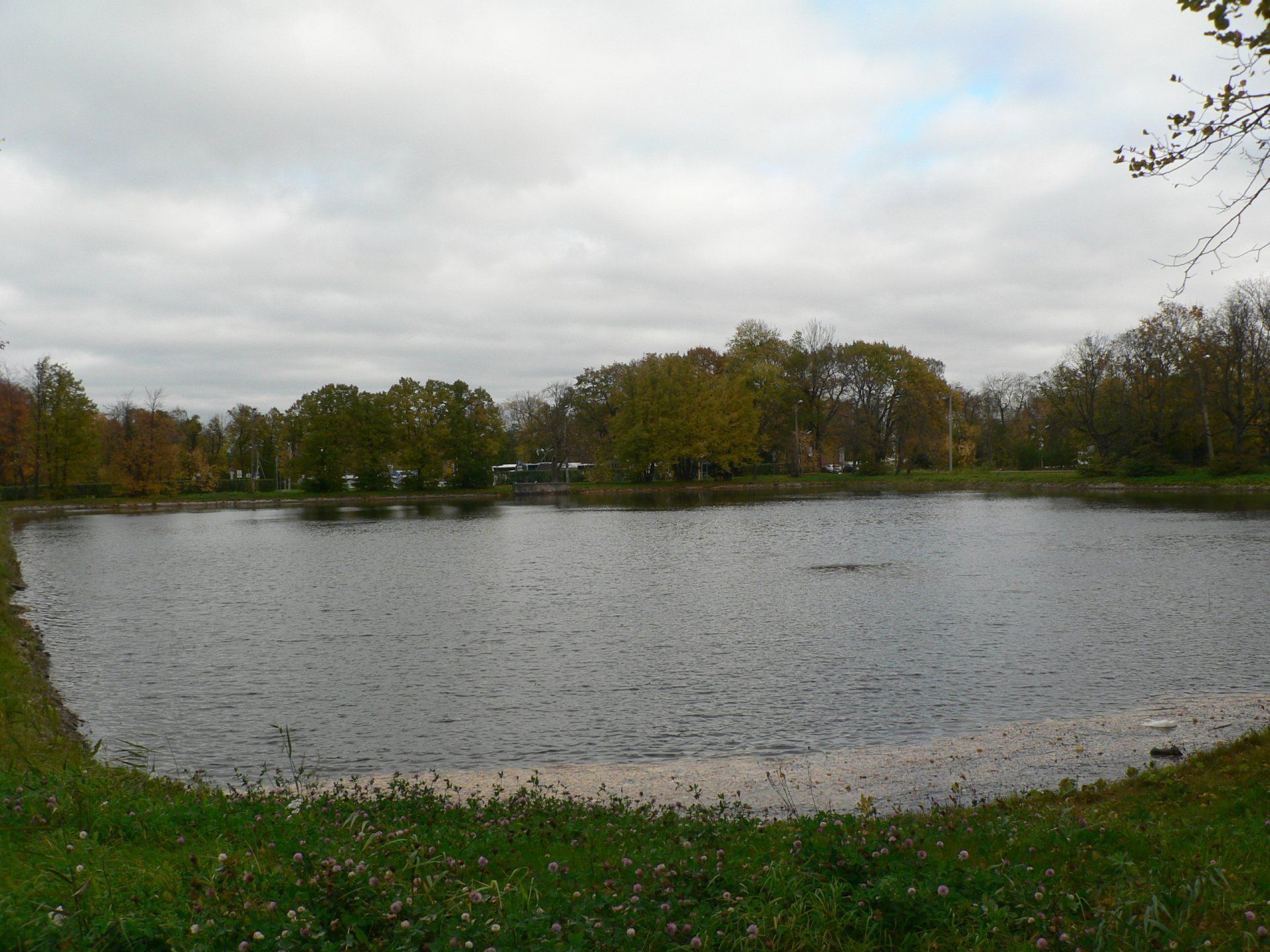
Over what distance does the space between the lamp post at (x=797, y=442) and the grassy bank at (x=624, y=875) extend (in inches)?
3827

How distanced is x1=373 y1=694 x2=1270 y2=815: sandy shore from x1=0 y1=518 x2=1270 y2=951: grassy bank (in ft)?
6.12

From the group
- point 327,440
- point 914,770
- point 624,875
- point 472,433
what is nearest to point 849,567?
point 914,770

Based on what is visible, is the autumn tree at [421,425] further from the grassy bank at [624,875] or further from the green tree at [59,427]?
the grassy bank at [624,875]

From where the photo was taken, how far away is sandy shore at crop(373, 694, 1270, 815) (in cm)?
928

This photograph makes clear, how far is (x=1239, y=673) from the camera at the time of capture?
47.0ft

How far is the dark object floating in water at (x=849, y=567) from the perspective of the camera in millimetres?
28641

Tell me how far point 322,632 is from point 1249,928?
18.9 metres

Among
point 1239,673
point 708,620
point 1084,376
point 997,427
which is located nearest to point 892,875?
point 1239,673

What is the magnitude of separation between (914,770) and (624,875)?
5937mm

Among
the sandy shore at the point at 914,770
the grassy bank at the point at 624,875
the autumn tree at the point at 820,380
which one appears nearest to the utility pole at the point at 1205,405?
the autumn tree at the point at 820,380

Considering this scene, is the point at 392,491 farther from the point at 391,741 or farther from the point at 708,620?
the point at 391,741

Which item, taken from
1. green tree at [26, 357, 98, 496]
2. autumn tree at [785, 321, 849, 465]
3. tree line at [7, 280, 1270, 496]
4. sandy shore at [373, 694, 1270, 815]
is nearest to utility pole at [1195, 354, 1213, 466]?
tree line at [7, 280, 1270, 496]

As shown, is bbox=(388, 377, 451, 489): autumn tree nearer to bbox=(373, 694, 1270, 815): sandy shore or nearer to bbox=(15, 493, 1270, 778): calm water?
Result: bbox=(15, 493, 1270, 778): calm water

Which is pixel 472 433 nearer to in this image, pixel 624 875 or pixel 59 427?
pixel 59 427
